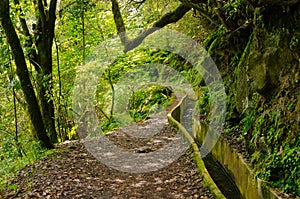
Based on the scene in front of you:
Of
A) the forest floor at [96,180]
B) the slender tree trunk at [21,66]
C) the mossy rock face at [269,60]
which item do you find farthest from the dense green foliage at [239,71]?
the forest floor at [96,180]

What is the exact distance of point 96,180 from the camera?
7.40 metres

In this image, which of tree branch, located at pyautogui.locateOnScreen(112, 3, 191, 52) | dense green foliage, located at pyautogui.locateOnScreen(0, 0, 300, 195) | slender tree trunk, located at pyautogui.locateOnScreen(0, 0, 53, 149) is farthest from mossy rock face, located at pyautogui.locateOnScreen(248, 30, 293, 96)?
slender tree trunk, located at pyautogui.locateOnScreen(0, 0, 53, 149)

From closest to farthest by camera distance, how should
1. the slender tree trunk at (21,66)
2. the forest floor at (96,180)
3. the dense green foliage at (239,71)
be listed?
the dense green foliage at (239,71) → the forest floor at (96,180) → the slender tree trunk at (21,66)

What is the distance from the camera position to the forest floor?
641 centimetres

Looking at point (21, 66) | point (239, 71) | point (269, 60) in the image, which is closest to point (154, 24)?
point (239, 71)

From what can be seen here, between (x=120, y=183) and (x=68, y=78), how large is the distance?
983cm

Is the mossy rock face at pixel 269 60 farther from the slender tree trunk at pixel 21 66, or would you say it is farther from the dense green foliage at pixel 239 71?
the slender tree trunk at pixel 21 66

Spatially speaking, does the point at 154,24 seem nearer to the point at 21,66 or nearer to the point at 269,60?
the point at 21,66

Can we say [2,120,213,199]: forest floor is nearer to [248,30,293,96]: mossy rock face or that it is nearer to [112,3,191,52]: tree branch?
[248,30,293,96]: mossy rock face

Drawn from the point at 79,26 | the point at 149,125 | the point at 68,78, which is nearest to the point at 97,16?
the point at 79,26

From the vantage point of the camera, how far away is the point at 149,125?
14508 mm

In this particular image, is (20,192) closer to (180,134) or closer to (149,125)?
(180,134)

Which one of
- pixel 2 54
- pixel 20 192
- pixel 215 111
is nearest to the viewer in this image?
pixel 20 192

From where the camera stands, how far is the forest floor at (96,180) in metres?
6.41
